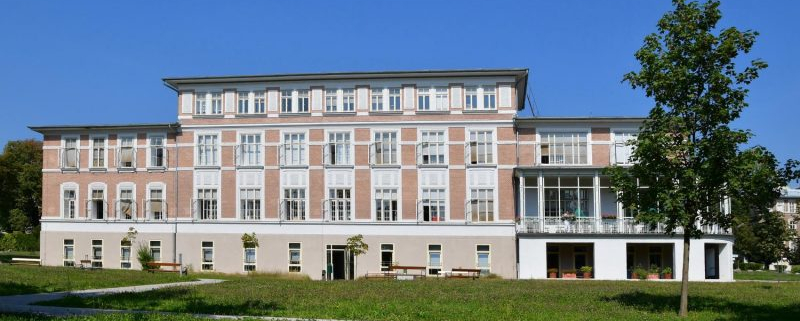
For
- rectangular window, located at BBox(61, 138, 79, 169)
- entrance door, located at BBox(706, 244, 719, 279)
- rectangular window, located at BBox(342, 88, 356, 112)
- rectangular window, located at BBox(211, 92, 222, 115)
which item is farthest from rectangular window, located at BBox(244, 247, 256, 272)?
entrance door, located at BBox(706, 244, 719, 279)

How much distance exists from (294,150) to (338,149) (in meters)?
2.66

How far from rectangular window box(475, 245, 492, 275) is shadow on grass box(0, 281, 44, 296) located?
23952mm

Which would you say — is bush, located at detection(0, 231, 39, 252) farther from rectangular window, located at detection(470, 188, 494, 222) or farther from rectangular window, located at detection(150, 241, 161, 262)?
rectangular window, located at detection(470, 188, 494, 222)

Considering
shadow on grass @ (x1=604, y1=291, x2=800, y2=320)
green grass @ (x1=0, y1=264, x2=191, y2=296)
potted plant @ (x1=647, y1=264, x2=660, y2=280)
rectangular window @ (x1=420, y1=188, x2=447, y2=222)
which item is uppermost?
rectangular window @ (x1=420, y1=188, x2=447, y2=222)

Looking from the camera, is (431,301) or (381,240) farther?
(381,240)

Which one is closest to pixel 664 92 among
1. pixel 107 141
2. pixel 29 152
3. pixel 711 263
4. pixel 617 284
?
pixel 617 284

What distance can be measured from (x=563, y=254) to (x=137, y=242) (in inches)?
1016

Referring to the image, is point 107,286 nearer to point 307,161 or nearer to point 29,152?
point 307,161

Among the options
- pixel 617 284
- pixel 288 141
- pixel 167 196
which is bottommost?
pixel 617 284

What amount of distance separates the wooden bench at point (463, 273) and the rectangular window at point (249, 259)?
11.5 metres

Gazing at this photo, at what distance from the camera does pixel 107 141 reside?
5078 centimetres

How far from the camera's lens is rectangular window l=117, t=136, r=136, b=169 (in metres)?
50.4

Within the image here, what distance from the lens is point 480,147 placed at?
46.8 meters

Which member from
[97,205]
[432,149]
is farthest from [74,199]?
[432,149]
